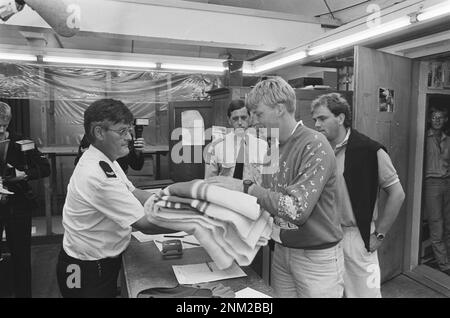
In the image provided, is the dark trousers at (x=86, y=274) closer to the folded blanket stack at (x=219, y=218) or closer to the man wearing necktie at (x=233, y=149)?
the folded blanket stack at (x=219, y=218)

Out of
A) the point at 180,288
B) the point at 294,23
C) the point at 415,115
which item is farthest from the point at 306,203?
the point at 294,23

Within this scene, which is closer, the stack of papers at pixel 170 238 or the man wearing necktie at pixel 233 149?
the stack of papers at pixel 170 238

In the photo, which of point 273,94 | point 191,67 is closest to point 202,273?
point 273,94

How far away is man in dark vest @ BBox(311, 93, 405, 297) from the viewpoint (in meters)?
1.47

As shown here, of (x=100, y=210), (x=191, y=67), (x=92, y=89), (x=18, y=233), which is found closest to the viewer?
(x=100, y=210)

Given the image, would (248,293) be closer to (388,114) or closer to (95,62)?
(388,114)

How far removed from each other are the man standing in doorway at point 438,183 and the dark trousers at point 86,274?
2.67 meters

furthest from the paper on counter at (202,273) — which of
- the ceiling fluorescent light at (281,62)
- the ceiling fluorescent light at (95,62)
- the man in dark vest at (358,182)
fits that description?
the ceiling fluorescent light at (95,62)

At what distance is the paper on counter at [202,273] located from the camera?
1029 millimetres

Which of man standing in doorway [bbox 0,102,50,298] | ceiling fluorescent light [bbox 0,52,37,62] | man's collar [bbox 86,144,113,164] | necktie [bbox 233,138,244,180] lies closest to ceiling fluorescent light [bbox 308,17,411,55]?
necktie [bbox 233,138,244,180]

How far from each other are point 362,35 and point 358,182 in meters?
1.09

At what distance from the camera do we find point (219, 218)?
2.68 ft

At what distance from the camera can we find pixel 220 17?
3.01 metres
